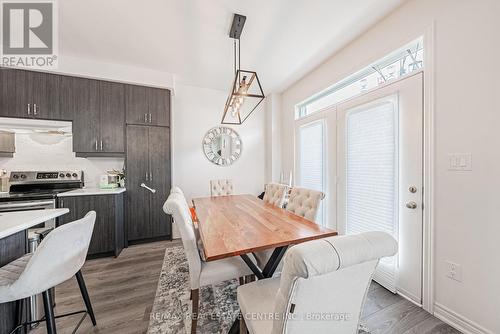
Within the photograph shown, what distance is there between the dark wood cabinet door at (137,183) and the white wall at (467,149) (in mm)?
3628

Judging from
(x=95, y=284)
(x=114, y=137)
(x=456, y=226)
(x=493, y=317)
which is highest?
(x=114, y=137)

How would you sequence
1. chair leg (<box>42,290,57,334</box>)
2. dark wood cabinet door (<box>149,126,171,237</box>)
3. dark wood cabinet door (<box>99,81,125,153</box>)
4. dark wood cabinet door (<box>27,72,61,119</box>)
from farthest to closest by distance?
dark wood cabinet door (<box>149,126,171,237</box>) < dark wood cabinet door (<box>99,81,125,153</box>) < dark wood cabinet door (<box>27,72,61,119</box>) < chair leg (<box>42,290,57,334</box>)

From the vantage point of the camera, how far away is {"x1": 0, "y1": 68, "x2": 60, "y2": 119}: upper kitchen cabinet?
8.51ft

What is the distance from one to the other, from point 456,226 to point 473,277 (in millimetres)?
359

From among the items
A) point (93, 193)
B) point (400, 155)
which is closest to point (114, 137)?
point (93, 193)

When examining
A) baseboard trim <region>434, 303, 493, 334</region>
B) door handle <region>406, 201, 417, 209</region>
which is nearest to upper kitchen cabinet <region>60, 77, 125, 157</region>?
door handle <region>406, 201, 417, 209</region>

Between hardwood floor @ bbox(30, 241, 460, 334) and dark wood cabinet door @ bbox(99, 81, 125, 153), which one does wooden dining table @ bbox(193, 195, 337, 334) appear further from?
dark wood cabinet door @ bbox(99, 81, 125, 153)

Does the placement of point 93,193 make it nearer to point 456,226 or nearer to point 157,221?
point 157,221

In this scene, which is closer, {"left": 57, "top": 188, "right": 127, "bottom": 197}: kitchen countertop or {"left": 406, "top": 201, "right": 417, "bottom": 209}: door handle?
{"left": 406, "top": 201, "right": 417, "bottom": 209}: door handle

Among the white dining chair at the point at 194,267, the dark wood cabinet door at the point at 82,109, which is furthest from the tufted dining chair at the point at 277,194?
the dark wood cabinet door at the point at 82,109

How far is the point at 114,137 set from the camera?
305 centimetres

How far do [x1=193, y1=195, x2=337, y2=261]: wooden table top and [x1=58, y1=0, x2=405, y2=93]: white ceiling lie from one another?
81.2 inches

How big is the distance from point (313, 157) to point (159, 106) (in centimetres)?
275

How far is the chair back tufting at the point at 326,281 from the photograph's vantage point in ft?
2.10
